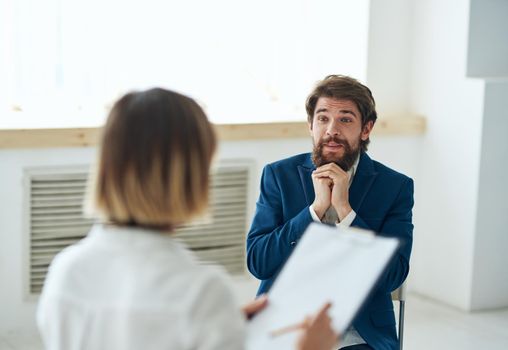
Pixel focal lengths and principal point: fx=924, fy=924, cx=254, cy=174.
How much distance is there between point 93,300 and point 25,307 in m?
2.77

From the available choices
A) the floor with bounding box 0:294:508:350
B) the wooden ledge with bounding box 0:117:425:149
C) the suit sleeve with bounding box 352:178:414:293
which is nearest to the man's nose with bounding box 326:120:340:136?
the suit sleeve with bounding box 352:178:414:293

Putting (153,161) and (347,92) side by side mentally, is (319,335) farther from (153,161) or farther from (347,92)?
(347,92)

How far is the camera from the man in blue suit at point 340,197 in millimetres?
2430

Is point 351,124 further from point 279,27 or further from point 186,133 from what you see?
point 279,27

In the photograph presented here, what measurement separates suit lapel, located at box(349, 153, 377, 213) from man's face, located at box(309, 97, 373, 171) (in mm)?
35

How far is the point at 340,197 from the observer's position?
95.7 inches

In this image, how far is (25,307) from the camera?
4020mm

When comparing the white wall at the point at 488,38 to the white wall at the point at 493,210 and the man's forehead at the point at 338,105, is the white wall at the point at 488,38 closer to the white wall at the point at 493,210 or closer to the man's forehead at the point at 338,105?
the white wall at the point at 493,210

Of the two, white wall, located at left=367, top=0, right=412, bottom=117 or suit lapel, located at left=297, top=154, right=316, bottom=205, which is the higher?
white wall, located at left=367, top=0, right=412, bottom=117

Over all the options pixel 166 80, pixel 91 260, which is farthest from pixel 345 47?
pixel 91 260

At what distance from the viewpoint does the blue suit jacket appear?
95.4 inches

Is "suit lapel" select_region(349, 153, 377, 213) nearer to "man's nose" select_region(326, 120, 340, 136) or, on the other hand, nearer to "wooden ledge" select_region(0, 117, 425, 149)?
"man's nose" select_region(326, 120, 340, 136)

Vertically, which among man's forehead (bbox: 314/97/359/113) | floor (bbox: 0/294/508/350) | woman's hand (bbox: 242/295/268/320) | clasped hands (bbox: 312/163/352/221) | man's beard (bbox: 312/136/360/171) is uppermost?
man's forehead (bbox: 314/97/359/113)

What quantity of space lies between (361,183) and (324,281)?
3.18 ft
